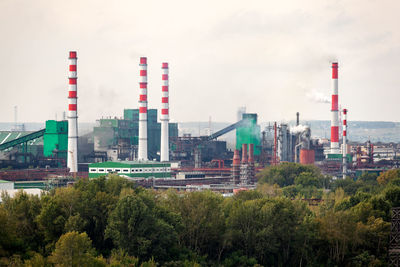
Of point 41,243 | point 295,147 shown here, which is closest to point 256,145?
point 295,147

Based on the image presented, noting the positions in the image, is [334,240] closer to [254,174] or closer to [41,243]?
[41,243]

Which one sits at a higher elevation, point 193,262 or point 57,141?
point 57,141

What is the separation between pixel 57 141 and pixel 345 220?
39.7m

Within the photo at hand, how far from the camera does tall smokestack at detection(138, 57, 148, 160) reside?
224 feet

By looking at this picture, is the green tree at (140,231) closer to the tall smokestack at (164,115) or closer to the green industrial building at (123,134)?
the tall smokestack at (164,115)

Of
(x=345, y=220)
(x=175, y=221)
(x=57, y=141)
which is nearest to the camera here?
(x=175, y=221)

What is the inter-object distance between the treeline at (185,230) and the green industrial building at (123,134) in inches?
1541

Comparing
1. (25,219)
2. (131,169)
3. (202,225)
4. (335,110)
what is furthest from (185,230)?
(335,110)

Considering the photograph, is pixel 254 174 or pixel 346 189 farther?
pixel 254 174

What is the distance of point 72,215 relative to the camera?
95.8 feet

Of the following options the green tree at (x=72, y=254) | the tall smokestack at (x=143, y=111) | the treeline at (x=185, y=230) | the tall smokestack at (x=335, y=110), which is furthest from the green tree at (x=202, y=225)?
the tall smokestack at (x=335, y=110)

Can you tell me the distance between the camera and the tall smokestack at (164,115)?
70.6 m

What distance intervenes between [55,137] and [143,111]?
6.99 metres

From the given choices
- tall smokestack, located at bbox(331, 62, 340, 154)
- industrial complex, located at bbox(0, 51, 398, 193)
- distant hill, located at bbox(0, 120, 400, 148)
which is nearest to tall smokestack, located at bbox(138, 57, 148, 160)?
industrial complex, located at bbox(0, 51, 398, 193)
